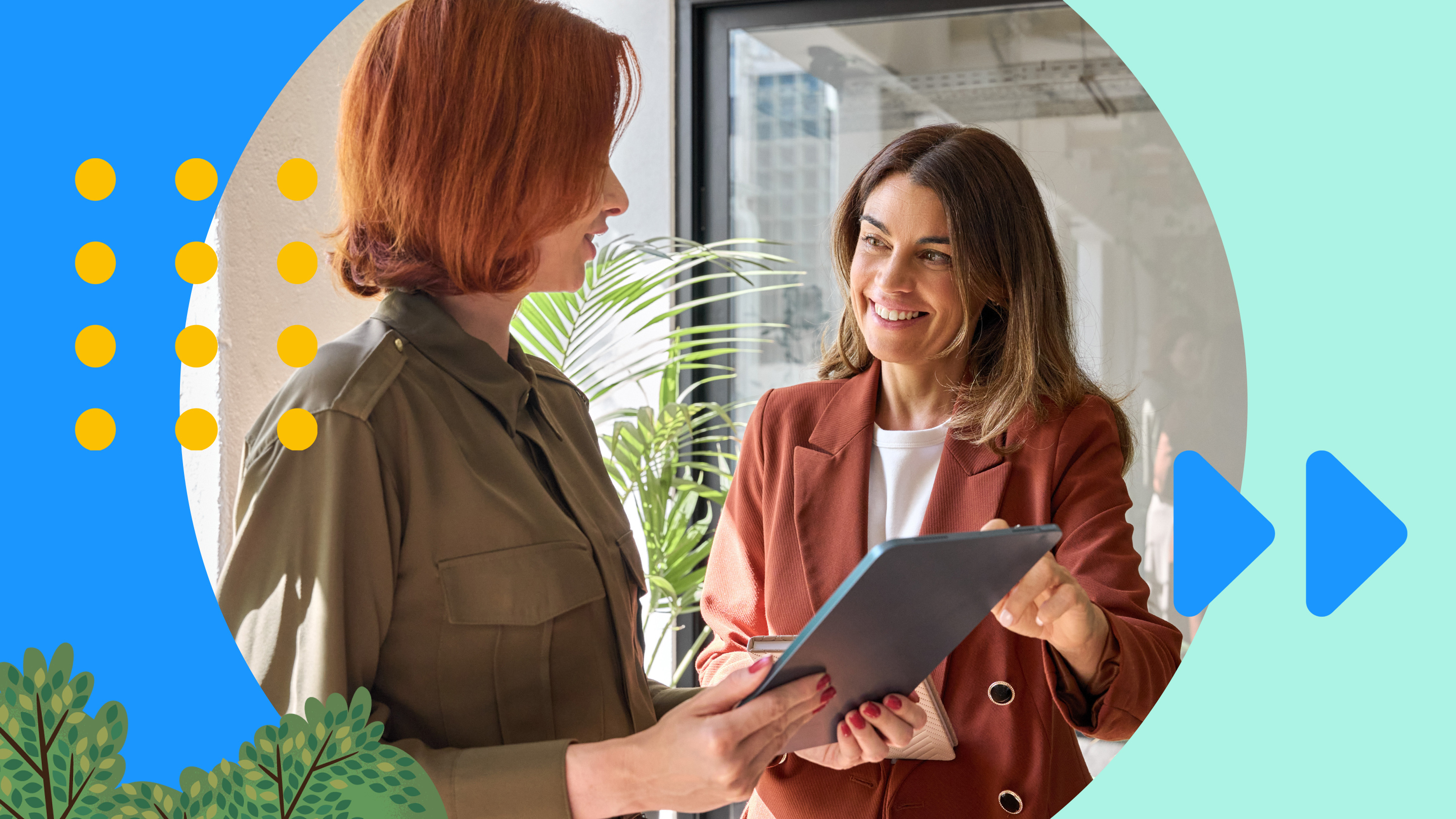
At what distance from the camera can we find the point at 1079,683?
1061 mm

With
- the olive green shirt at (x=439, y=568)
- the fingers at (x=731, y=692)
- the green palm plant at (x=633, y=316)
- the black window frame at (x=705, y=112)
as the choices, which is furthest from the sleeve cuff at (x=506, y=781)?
the black window frame at (x=705, y=112)

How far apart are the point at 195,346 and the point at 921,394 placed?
832mm

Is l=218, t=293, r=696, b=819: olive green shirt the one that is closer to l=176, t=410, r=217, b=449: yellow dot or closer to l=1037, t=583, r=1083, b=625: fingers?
l=176, t=410, r=217, b=449: yellow dot

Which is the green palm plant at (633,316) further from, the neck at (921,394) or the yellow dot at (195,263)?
the yellow dot at (195,263)

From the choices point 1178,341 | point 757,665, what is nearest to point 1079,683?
point 757,665

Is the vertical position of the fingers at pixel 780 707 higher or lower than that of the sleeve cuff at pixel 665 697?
higher

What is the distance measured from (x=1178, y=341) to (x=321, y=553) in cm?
193

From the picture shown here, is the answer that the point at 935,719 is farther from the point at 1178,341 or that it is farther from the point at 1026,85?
the point at 1026,85

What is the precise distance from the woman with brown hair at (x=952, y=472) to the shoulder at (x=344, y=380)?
60cm

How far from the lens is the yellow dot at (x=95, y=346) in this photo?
31.9 inches

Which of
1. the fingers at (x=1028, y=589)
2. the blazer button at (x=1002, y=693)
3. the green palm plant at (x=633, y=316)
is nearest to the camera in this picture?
the fingers at (x=1028, y=589)

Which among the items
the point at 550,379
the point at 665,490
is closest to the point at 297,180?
the point at 550,379

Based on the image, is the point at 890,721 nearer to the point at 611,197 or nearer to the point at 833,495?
the point at 833,495

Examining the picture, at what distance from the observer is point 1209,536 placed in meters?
1.01
